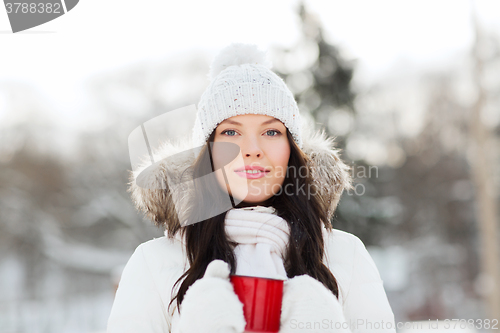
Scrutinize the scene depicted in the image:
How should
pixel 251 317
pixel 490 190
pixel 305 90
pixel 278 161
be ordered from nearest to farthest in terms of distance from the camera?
pixel 251 317 < pixel 278 161 < pixel 490 190 < pixel 305 90

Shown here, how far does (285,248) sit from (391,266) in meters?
21.3

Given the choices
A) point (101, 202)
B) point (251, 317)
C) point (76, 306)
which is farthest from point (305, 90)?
point (76, 306)

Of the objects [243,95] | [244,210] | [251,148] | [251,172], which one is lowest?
[244,210]

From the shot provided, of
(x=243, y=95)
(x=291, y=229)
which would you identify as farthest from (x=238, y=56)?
(x=291, y=229)

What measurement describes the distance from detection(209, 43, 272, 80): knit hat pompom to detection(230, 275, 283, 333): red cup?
56.2 inches

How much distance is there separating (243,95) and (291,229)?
0.75m

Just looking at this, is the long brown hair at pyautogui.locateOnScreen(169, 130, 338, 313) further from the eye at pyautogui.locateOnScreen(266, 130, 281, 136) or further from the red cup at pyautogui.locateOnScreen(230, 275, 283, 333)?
the red cup at pyautogui.locateOnScreen(230, 275, 283, 333)

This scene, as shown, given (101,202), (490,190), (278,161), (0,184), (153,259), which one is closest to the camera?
(153,259)

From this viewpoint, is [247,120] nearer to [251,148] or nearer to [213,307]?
[251,148]

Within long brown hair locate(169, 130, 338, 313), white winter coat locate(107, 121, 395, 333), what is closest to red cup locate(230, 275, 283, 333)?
long brown hair locate(169, 130, 338, 313)

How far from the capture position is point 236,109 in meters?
2.21

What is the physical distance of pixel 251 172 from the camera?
2.13 meters

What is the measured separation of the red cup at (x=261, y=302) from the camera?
1468 mm

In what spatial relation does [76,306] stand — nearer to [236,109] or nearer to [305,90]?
[305,90]
